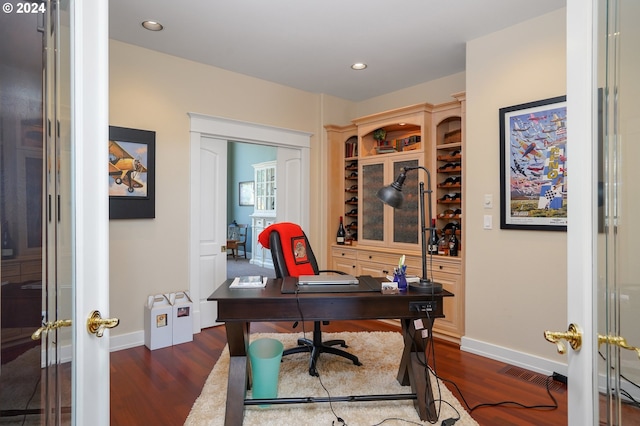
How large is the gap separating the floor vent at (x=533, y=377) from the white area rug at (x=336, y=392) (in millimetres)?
662

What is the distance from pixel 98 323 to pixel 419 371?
1.88 metres

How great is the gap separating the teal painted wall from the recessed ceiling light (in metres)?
4.80

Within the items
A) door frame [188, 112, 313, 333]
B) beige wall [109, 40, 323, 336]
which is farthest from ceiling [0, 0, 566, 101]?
door frame [188, 112, 313, 333]

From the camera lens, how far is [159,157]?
138 inches

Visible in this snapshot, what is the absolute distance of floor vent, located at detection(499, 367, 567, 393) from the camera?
2.56m

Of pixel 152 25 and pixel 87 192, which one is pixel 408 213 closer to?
pixel 152 25

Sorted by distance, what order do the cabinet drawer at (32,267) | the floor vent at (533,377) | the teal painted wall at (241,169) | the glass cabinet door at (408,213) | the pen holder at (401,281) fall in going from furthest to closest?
the teal painted wall at (241,169)
the glass cabinet door at (408,213)
the floor vent at (533,377)
the pen holder at (401,281)
the cabinet drawer at (32,267)

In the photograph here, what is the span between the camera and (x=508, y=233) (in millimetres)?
2988

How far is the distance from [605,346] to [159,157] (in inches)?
143

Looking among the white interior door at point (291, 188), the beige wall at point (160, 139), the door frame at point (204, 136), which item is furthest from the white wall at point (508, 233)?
the beige wall at point (160, 139)

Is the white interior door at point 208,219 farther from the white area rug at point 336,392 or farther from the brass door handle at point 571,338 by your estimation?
the brass door handle at point 571,338

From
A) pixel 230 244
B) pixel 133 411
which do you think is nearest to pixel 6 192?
pixel 133 411

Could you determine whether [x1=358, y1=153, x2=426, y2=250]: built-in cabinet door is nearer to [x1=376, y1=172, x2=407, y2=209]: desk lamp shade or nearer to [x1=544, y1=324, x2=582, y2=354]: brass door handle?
[x1=376, y1=172, x2=407, y2=209]: desk lamp shade

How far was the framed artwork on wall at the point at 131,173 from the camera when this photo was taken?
10.6ft
